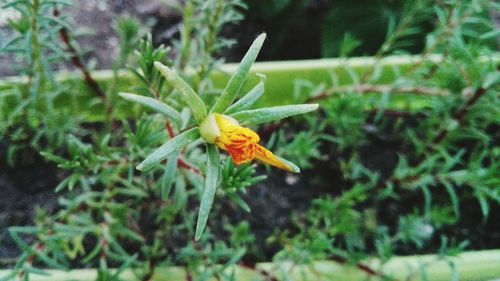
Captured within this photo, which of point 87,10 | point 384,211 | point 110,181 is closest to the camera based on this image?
point 110,181

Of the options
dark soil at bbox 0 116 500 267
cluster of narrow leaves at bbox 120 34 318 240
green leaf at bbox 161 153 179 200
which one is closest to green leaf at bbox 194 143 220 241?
cluster of narrow leaves at bbox 120 34 318 240

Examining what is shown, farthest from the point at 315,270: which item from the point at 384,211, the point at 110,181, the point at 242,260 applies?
the point at 110,181

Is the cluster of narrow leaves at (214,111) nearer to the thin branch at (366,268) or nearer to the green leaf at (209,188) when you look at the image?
the green leaf at (209,188)

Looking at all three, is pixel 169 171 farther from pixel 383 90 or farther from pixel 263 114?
pixel 383 90

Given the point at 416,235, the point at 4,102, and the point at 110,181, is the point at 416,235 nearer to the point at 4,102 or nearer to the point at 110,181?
the point at 110,181

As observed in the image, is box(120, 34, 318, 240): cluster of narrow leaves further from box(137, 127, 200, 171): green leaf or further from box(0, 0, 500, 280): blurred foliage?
box(0, 0, 500, 280): blurred foliage

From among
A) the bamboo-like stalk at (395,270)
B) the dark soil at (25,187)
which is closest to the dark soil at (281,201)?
the dark soil at (25,187)
